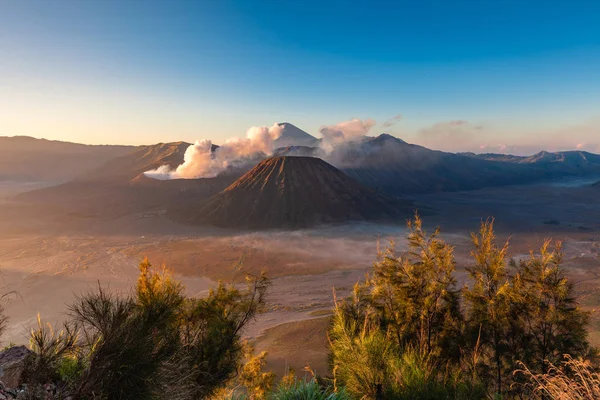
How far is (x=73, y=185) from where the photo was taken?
138 meters

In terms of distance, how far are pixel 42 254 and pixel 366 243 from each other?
69480 mm

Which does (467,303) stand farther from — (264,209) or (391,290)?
(264,209)

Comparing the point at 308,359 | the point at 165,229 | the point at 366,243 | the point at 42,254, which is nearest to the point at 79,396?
the point at 308,359

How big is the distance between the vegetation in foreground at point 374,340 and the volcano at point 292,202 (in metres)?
72.0

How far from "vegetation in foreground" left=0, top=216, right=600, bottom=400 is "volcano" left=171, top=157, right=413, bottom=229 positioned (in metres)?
72.0

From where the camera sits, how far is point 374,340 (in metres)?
8.16

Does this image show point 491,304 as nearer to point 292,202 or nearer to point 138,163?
point 292,202

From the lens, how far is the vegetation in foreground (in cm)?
525

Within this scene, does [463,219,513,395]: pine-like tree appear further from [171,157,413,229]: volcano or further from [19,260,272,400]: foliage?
[171,157,413,229]: volcano

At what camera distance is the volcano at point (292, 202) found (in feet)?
296

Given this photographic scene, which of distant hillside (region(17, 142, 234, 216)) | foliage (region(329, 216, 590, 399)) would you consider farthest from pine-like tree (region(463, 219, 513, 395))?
distant hillside (region(17, 142, 234, 216))

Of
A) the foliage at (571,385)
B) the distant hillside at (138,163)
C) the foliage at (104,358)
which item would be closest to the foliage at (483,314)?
the foliage at (104,358)

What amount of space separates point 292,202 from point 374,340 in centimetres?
8907

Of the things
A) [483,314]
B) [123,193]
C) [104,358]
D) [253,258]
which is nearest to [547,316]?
[483,314]
